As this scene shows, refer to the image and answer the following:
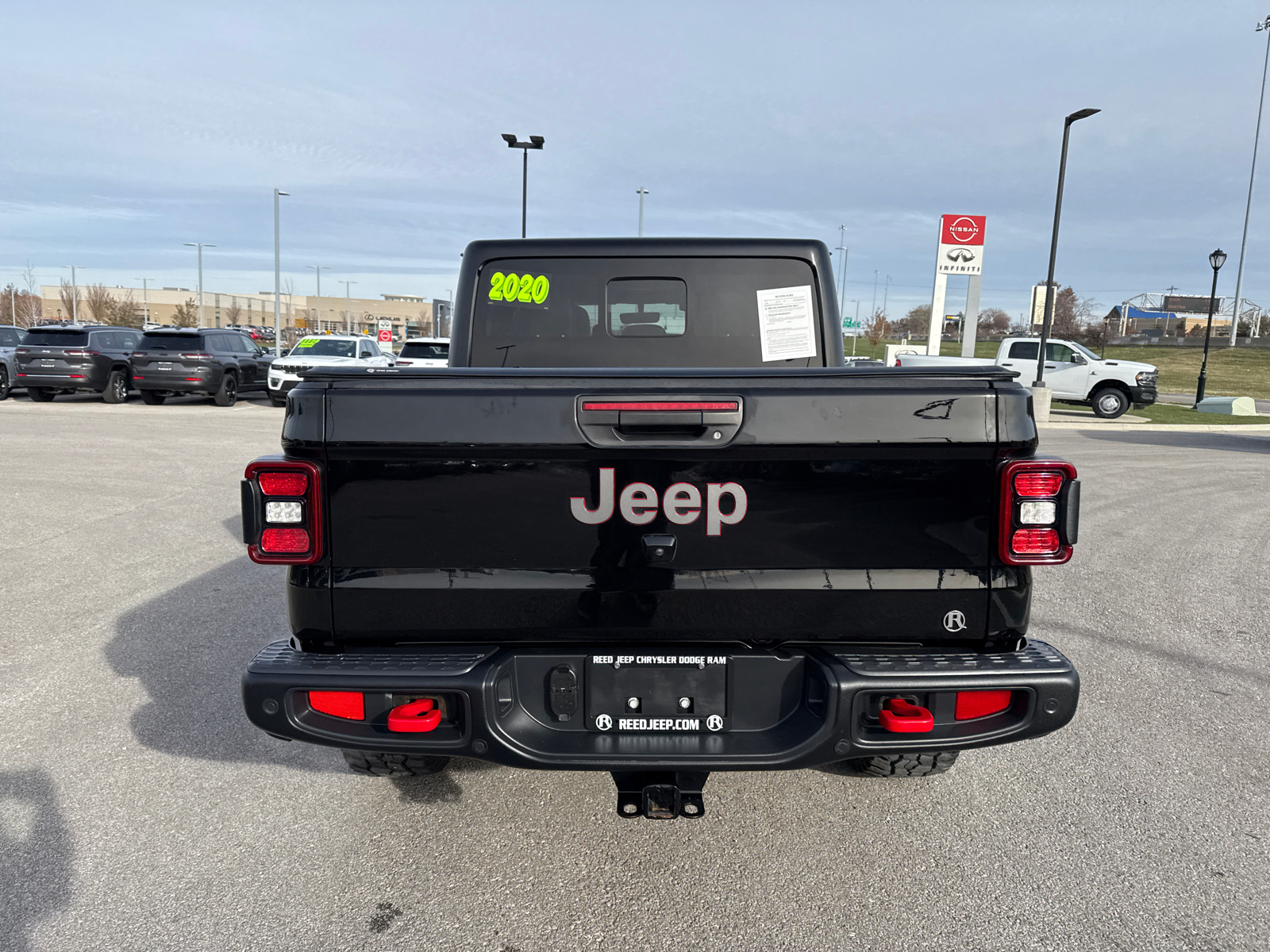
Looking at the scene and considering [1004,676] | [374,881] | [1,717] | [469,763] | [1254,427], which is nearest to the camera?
[1004,676]

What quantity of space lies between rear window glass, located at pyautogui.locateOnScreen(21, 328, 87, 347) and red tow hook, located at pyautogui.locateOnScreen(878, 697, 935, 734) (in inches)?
867

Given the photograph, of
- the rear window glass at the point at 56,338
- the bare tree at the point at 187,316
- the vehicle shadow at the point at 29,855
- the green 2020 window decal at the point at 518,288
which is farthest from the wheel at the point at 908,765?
the bare tree at the point at 187,316

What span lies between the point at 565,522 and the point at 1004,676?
129cm

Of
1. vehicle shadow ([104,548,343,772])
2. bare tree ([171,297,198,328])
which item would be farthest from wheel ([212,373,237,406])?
bare tree ([171,297,198,328])

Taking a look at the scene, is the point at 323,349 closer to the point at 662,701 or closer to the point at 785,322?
the point at 785,322

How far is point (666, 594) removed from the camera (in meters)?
2.49

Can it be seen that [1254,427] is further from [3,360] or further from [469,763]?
[3,360]

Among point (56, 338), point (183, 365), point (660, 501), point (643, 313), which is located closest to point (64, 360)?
point (56, 338)

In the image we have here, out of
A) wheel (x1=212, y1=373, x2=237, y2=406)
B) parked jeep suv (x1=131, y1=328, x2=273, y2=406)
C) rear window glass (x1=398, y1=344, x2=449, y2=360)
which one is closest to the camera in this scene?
parked jeep suv (x1=131, y1=328, x2=273, y2=406)

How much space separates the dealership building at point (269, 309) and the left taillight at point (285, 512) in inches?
4777

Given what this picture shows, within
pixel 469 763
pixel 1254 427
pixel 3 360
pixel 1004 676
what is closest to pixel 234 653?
pixel 469 763

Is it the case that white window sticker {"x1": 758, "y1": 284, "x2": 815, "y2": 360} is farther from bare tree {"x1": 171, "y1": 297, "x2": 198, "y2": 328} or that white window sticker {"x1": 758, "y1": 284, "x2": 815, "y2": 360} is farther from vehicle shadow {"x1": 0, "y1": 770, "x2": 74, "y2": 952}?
bare tree {"x1": 171, "y1": 297, "x2": 198, "y2": 328}

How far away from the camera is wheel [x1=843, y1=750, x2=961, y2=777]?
125 inches

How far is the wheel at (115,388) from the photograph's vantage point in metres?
20.7
